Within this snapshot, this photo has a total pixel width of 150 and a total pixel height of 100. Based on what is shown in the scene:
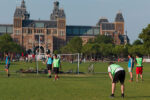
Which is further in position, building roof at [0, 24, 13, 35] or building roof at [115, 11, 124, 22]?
building roof at [115, 11, 124, 22]

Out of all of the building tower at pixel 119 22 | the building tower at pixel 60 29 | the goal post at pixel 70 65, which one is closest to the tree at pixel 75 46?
the building tower at pixel 60 29

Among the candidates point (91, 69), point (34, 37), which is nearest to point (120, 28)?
point (34, 37)

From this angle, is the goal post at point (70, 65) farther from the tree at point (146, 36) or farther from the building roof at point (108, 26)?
the building roof at point (108, 26)

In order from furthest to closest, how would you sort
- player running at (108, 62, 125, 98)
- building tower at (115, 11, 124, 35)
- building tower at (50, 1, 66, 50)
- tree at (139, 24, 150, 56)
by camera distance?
1. building tower at (115, 11, 124, 35)
2. building tower at (50, 1, 66, 50)
3. tree at (139, 24, 150, 56)
4. player running at (108, 62, 125, 98)

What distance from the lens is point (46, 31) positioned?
18712cm

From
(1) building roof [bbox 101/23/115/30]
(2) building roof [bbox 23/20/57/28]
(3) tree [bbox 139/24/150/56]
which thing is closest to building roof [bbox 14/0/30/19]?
(2) building roof [bbox 23/20/57/28]

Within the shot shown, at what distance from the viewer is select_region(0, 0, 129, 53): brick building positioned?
182 m

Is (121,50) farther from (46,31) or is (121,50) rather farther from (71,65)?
(46,31)

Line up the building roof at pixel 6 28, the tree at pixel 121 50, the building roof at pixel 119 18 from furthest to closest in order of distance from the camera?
the building roof at pixel 119 18 → the building roof at pixel 6 28 → the tree at pixel 121 50

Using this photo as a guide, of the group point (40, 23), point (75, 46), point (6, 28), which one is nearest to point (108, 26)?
point (40, 23)

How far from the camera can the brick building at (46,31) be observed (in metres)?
182

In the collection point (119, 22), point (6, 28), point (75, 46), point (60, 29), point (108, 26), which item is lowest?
point (75, 46)

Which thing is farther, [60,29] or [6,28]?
[6,28]

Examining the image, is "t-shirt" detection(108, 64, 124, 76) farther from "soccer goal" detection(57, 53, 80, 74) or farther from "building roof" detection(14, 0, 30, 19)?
"building roof" detection(14, 0, 30, 19)
